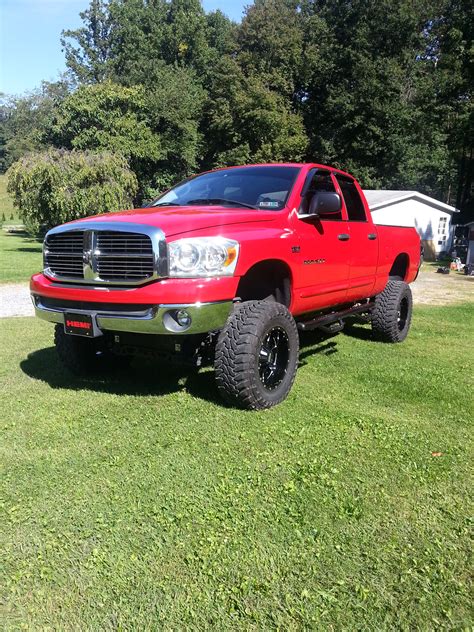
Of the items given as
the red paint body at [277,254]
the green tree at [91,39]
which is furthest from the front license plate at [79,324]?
the green tree at [91,39]

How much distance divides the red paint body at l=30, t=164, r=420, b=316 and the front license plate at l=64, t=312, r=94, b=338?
14 centimetres

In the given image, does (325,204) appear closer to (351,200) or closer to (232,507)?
(351,200)

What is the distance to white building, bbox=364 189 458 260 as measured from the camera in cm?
2547

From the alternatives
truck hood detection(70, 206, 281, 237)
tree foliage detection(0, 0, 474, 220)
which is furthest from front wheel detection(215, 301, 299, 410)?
tree foliage detection(0, 0, 474, 220)

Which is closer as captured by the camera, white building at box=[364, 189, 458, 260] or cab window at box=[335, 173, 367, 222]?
cab window at box=[335, 173, 367, 222]

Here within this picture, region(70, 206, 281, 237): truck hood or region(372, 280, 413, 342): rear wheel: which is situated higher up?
region(70, 206, 281, 237): truck hood

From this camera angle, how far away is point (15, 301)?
10305 millimetres

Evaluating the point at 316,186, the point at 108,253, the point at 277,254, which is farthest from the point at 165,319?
the point at 316,186

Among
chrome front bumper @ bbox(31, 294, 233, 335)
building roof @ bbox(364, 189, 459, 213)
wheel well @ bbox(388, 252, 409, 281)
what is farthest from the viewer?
building roof @ bbox(364, 189, 459, 213)

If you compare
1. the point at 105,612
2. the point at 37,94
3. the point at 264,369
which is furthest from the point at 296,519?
the point at 37,94

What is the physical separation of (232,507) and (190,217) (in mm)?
2166

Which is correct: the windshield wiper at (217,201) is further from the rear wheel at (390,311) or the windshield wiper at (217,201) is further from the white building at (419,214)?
the white building at (419,214)

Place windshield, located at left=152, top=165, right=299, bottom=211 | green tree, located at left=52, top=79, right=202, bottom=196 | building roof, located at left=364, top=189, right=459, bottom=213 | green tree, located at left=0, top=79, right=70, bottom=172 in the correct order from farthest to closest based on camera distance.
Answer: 1. green tree, located at left=0, top=79, right=70, bottom=172
2. green tree, located at left=52, top=79, right=202, bottom=196
3. building roof, located at left=364, top=189, right=459, bottom=213
4. windshield, located at left=152, top=165, right=299, bottom=211

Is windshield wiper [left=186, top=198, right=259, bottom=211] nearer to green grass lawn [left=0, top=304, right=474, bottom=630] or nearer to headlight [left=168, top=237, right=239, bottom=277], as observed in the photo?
headlight [left=168, top=237, right=239, bottom=277]
